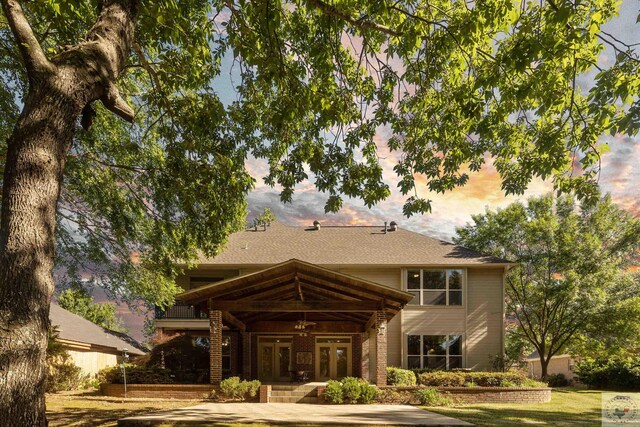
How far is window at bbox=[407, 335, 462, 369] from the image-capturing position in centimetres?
2494

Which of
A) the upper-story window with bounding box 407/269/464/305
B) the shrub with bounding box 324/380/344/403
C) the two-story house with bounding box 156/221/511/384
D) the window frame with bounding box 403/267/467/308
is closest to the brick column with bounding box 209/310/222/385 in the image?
the two-story house with bounding box 156/221/511/384

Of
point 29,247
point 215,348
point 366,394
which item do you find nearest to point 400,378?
point 366,394

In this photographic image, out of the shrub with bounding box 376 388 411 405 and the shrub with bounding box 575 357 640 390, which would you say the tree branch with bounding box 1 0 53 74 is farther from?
the shrub with bounding box 575 357 640 390

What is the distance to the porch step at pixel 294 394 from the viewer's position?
53.3ft

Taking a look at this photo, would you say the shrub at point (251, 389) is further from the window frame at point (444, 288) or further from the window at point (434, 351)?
the window frame at point (444, 288)

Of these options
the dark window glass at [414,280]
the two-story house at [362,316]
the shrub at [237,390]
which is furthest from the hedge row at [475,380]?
the shrub at [237,390]

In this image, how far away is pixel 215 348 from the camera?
653 inches

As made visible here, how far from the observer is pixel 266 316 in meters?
22.5

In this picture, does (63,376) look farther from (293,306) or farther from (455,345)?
(455,345)

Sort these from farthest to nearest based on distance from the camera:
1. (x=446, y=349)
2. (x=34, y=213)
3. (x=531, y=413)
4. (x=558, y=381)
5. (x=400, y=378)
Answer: (x=558, y=381) → (x=446, y=349) → (x=400, y=378) → (x=531, y=413) → (x=34, y=213)

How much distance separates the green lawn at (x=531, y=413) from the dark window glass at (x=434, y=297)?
795cm

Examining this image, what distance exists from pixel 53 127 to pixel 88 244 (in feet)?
42.9

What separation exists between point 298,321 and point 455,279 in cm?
971

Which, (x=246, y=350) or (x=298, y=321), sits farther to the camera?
(x=246, y=350)
